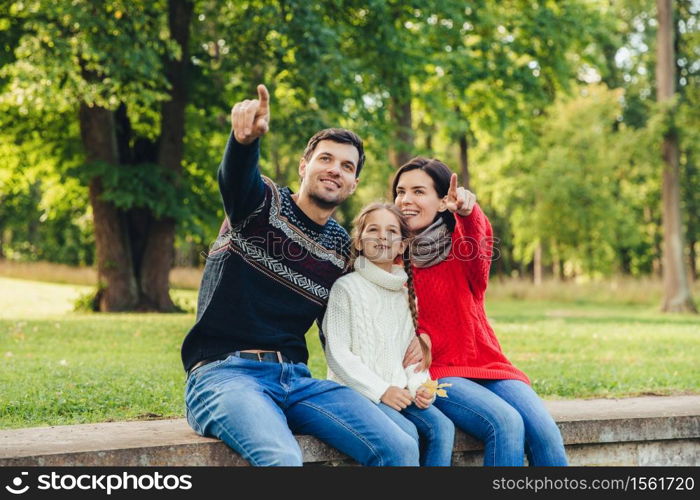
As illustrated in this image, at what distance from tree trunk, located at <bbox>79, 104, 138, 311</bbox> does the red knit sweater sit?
11.6m

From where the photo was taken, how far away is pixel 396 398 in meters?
3.87

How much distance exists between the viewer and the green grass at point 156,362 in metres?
5.59

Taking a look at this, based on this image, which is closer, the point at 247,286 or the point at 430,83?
the point at 247,286

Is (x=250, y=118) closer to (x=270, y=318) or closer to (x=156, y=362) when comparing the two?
(x=270, y=318)

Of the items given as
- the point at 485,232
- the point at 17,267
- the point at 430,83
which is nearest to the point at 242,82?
the point at 430,83

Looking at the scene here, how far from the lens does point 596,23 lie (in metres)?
19.6

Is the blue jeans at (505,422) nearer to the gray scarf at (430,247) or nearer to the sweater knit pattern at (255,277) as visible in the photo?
the gray scarf at (430,247)

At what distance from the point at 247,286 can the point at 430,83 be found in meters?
16.5

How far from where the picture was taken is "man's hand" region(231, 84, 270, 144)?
353cm

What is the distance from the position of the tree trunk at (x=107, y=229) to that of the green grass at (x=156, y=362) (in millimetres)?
957

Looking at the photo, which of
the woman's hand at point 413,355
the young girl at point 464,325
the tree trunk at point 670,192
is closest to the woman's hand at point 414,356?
the woman's hand at point 413,355

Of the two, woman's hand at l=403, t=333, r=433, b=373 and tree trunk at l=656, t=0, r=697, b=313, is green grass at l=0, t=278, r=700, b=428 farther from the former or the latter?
tree trunk at l=656, t=0, r=697, b=313

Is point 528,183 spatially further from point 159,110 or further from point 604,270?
point 159,110

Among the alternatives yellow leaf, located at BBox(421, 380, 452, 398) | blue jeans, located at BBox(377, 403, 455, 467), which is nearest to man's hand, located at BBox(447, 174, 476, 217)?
yellow leaf, located at BBox(421, 380, 452, 398)
